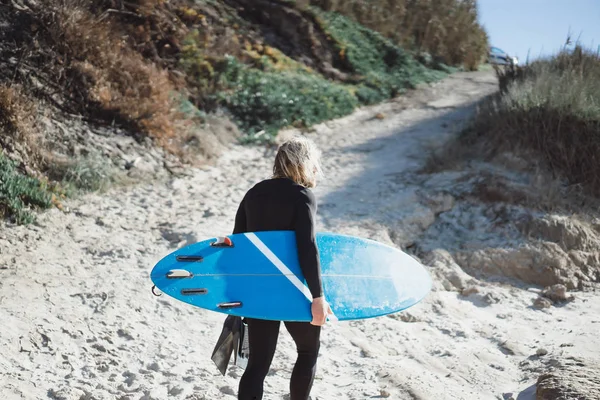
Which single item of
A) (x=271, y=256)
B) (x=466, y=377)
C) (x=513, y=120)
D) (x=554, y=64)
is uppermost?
(x=554, y=64)

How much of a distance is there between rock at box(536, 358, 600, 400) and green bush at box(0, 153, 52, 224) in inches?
154

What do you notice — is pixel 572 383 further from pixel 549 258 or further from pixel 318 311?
pixel 549 258

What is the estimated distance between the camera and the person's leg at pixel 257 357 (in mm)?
2539

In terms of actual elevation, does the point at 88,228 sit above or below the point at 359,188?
below

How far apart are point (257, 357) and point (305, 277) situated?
414 millimetres

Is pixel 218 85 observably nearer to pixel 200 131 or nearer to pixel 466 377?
pixel 200 131

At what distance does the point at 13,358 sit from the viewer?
321 cm

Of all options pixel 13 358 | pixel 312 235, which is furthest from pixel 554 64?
pixel 13 358

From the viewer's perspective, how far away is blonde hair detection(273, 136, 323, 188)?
2.62 m

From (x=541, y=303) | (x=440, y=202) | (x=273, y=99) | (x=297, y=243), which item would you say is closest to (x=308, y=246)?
(x=297, y=243)

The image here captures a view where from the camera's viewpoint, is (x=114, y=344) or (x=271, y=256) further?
(x=114, y=344)

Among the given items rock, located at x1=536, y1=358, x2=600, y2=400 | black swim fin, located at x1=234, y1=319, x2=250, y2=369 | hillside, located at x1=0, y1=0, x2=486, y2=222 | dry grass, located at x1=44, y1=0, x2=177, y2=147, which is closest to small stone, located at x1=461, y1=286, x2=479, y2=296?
rock, located at x1=536, y1=358, x2=600, y2=400

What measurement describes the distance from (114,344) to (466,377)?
7.55 ft

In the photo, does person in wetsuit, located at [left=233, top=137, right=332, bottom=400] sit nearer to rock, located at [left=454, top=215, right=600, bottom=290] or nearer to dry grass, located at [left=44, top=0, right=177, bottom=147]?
rock, located at [left=454, top=215, right=600, bottom=290]
